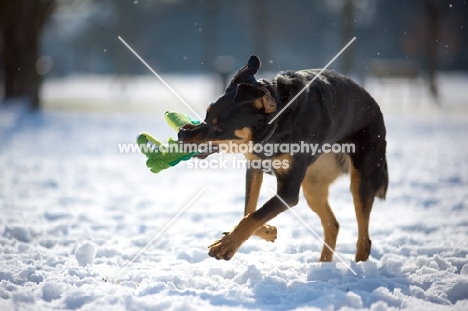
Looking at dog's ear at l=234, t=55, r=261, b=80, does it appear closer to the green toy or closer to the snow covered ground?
the green toy

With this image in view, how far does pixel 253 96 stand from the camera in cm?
457

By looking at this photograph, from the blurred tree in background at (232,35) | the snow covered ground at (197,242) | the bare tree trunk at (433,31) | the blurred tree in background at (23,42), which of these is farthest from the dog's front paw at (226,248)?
the blurred tree in background at (232,35)

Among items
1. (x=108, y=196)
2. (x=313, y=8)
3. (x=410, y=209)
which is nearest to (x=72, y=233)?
(x=108, y=196)

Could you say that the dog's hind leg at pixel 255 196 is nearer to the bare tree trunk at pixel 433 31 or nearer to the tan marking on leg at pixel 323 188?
the tan marking on leg at pixel 323 188

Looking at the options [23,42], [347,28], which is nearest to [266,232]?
[347,28]

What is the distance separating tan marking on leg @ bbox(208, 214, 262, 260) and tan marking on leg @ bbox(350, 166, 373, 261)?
3.54 ft

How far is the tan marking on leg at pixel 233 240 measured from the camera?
4.43 m

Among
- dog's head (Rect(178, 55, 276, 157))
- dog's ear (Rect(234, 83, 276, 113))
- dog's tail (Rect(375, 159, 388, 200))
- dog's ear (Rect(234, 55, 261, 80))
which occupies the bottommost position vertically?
dog's tail (Rect(375, 159, 388, 200))

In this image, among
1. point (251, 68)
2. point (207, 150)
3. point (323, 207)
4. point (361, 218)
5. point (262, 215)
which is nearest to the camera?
point (262, 215)

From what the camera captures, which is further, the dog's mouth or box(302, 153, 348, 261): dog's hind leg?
box(302, 153, 348, 261): dog's hind leg

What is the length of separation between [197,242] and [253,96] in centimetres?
176

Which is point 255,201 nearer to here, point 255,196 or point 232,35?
point 255,196

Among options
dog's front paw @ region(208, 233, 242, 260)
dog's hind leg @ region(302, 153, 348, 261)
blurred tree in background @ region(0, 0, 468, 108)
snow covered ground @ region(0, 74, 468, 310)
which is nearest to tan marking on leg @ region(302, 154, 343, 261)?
dog's hind leg @ region(302, 153, 348, 261)

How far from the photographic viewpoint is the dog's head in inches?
180
